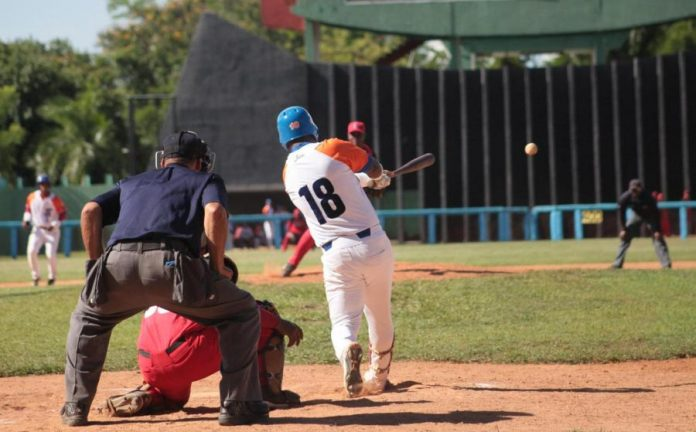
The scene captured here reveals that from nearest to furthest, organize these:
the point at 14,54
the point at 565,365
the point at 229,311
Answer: the point at 229,311
the point at 565,365
the point at 14,54

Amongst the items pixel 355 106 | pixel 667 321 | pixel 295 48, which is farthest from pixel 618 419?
pixel 295 48

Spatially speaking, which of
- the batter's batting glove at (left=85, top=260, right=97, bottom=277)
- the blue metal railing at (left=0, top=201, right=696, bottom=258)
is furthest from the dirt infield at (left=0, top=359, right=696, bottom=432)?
the blue metal railing at (left=0, top=201, right=696, bottom=258)

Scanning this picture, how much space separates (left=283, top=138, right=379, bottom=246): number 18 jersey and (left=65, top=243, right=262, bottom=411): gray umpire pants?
1250 millimetres

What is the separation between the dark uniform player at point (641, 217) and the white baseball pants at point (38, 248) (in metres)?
9.96

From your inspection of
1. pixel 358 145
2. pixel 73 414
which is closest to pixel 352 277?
pixel 73 414

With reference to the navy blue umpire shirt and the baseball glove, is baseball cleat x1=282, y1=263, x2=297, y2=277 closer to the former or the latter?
the baseball glove

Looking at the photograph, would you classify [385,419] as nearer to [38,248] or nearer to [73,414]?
[73,414]

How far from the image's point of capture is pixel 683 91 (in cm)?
3928

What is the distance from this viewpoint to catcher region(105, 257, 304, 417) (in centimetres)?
766

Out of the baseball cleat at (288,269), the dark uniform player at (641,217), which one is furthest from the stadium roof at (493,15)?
the baseball cleat at (288,269)

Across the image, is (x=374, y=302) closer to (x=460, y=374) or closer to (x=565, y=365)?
(x=460, y=374)

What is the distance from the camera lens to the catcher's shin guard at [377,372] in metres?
8.87

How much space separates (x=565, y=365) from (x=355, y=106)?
28737mm

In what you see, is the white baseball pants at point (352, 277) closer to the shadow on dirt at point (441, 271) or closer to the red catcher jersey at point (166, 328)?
the red catcher jersey at point (166, 328)
